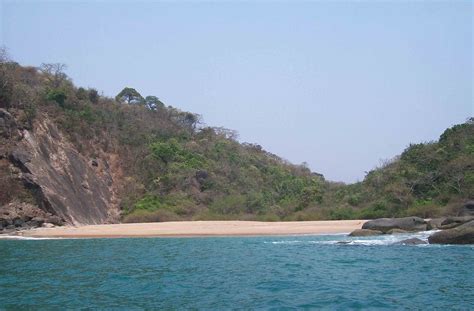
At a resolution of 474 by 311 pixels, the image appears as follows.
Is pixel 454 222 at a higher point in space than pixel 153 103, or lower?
lower

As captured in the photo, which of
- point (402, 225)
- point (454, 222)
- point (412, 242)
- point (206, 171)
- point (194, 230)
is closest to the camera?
point (412, 242)

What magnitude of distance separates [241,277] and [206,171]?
49.6 m

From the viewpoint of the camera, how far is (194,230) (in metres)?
44.8

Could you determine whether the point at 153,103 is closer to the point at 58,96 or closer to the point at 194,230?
the point at 58,96

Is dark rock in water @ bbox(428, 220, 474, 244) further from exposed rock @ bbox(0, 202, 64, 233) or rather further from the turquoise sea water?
exposed rock @ bbox(0, 202, 64, 233)

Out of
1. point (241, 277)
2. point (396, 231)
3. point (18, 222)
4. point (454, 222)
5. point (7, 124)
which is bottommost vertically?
point (241, 277)

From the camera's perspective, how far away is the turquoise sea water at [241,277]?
1567cm

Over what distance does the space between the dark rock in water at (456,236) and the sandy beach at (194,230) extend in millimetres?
12098

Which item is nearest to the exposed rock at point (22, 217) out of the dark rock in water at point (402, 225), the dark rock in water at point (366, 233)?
the dark rock in water at point (366, 233)

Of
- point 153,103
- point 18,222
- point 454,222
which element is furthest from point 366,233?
point 153,103

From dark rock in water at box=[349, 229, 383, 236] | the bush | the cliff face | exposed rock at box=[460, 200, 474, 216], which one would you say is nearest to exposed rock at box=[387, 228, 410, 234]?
dark rock in water at box=[349, 229, 383, 236]

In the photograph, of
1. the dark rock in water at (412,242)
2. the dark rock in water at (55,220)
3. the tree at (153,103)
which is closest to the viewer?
the dark rock in water at (412,242)

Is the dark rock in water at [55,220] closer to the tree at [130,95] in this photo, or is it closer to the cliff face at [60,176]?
the cliff face at [60,176]

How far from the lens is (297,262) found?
2417 cm
